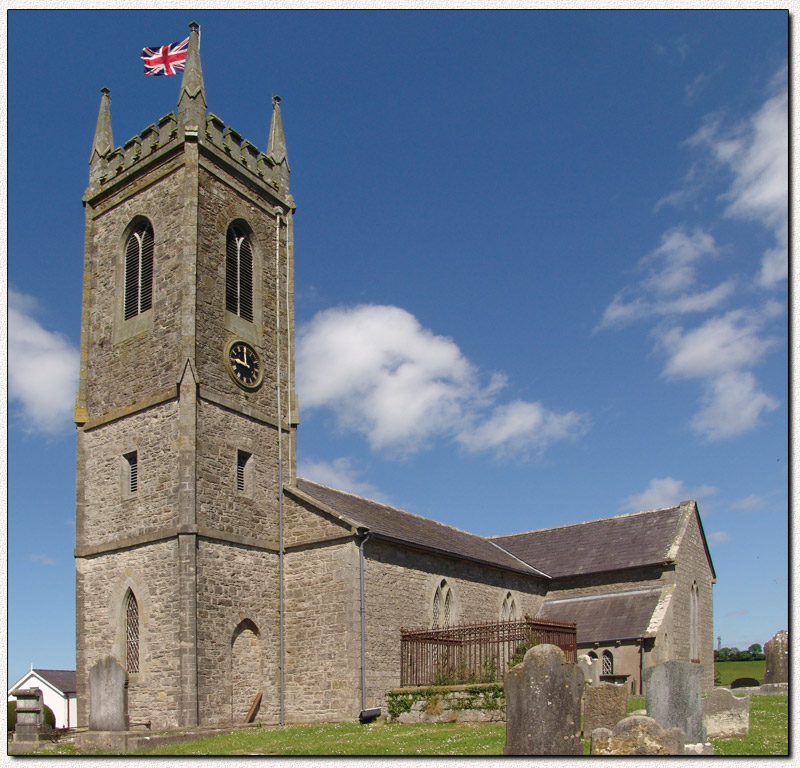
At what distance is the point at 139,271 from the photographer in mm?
26312

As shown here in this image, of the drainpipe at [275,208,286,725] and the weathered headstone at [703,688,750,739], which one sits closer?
the weathered headstone at [703,688,750,739]

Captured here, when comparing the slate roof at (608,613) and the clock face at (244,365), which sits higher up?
the clock face at (244,365)

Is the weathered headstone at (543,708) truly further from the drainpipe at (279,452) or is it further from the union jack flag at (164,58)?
the union jack flag at (164,58)

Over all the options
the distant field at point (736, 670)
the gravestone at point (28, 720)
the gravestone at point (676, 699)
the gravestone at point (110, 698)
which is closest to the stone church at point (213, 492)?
the gravestone at point (28, 720)

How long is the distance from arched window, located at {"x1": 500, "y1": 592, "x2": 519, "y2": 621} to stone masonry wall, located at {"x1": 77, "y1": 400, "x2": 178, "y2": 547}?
1510 centimetres

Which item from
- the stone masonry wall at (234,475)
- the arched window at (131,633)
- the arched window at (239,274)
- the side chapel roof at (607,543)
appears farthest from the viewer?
the side chapel roof at (607,543)

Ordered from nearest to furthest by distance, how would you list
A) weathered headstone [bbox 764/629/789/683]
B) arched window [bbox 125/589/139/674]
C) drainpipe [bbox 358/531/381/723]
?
drainpipe [bbox 358/531/381/723], arched window [bbox 125/589/139/674], weathered headstone [bbox 764/629/789/683]

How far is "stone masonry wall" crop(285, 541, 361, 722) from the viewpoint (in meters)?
22.9

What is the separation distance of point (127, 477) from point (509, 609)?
1637cm

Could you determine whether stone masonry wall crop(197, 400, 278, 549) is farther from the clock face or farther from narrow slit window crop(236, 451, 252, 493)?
the clock face

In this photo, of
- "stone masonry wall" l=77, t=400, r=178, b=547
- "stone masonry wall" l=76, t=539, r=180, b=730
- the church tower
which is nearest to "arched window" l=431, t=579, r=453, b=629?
the church tower

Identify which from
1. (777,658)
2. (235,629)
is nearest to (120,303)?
(235,629)

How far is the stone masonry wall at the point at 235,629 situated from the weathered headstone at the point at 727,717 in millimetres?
12552

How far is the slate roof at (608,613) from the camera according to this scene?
31.2m
